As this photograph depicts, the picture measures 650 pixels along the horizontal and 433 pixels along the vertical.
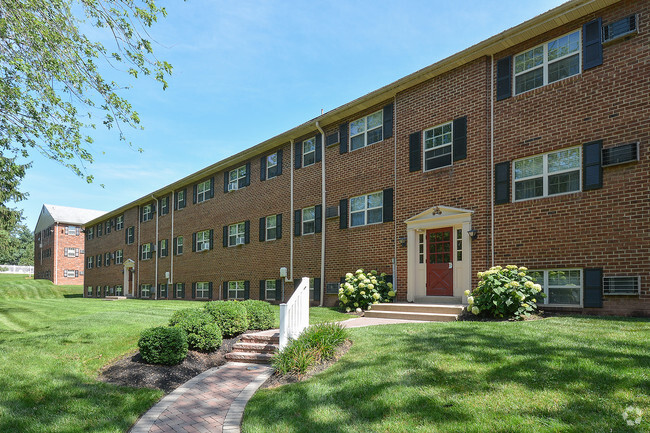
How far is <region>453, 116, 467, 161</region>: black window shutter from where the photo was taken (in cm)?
1132

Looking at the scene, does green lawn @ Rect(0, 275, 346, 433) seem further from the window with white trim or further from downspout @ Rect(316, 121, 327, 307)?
the window with white trim

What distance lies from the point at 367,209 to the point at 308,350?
25.6ft

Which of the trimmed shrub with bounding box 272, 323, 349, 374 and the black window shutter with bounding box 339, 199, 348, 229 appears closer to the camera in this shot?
the trimmed shrub with bounding box 272, 323, 349, 374

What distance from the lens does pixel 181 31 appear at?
7965mm

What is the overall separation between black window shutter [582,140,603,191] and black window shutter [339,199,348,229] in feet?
23.1

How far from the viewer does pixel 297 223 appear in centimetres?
1650

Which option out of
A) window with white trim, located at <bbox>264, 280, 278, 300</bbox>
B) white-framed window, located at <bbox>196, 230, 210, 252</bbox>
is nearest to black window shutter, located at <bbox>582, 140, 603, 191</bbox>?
window with white trim, located at <bbox>264, 280, 278, 300</bbox>

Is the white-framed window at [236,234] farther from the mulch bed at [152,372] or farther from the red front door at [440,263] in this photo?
the mulch bed at [152,372]

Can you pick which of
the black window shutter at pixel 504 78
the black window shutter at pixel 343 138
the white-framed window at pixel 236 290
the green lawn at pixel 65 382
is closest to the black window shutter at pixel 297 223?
the black window shutter at pixel 343 138

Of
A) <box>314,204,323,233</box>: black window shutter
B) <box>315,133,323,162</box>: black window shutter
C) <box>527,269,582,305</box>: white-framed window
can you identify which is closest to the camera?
<box>527,269,582,305</box>: white-framed window

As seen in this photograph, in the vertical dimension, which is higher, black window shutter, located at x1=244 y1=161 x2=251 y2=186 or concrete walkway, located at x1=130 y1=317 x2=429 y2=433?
black window shutter, located at x1=244 y1=161 x2=251 y2=186

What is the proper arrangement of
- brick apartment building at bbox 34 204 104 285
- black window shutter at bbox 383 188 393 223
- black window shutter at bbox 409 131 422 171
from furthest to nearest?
brick apartment building at bbox 34 204 104 285, black window shutter at bbox 383 188 393 223, black window shutter at bbox 409 131 422 171

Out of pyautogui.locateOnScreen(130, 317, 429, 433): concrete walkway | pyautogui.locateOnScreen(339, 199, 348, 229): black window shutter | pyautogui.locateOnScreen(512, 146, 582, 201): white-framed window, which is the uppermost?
pyautogui.locateOnScreen(512, 146, 582, 201): white-framed window

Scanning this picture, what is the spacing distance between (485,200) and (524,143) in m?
1.58
